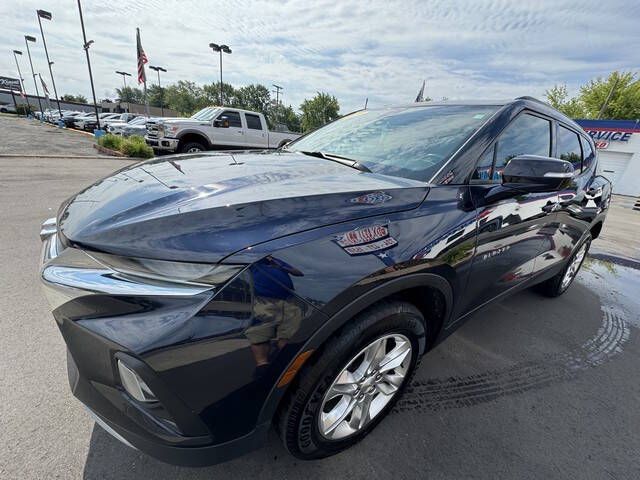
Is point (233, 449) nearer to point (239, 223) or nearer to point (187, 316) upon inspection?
point (187, 316)

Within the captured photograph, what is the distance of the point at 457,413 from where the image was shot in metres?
2.01

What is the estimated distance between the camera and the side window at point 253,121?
1240cm

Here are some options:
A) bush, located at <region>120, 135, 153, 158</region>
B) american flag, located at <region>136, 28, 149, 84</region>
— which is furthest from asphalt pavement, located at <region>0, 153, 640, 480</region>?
american flag, located at <region>136, 28, 149, 84</region>

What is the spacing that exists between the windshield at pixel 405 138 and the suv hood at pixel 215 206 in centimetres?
24

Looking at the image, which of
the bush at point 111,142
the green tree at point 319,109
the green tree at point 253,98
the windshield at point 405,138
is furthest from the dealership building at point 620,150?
the green tree at point 253,98

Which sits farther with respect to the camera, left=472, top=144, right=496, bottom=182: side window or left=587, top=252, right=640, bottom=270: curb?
left=587, top=252, right=640, bottom=270: curb

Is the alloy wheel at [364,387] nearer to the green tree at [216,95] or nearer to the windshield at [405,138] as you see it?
the windshield at [405,138]

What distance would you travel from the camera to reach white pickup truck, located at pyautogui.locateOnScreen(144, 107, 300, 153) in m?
10.8

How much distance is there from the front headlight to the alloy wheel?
0.71m

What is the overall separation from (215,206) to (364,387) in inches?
45.4

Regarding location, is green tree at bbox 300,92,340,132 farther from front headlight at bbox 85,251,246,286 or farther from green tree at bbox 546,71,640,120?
front headlight at bbox 85,251,246,286

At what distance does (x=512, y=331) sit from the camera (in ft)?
9.77

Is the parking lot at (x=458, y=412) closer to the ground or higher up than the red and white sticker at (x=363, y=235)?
closer to the ground

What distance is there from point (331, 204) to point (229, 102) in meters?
80.4
